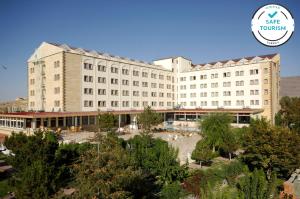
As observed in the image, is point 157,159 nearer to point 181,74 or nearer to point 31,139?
point 31,139

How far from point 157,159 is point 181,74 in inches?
1923

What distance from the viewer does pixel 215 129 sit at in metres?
27.0

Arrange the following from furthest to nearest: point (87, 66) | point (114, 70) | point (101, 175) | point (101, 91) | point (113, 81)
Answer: point (114, 70), point (113, 81), point (101, 91), point (87, 66), point (101, 175)

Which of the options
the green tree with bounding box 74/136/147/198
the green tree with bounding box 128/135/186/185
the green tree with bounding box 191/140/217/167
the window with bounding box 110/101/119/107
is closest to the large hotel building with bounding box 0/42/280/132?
the window with bounding box 110/101/119/107

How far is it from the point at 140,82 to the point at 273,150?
40.2 meters

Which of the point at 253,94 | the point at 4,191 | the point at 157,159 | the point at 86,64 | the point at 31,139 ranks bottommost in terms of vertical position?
the point at 4,191

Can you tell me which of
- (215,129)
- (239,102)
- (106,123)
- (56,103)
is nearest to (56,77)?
(56,103)

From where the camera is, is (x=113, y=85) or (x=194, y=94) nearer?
(x=113, y=85)

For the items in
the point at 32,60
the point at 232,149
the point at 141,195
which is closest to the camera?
the point at 141,195

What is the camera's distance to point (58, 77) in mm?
42844

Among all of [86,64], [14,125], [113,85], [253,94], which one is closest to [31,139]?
[14,125]

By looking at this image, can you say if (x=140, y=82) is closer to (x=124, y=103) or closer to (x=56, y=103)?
(x=124, y=103)

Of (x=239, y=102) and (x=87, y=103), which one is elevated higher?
(x=239, y=102)

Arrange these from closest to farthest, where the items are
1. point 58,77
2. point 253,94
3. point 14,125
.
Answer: point 14,125 < point 58,77 < point 253,94
